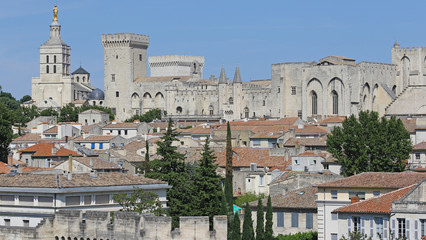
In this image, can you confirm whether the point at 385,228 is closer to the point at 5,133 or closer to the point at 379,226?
the point at 379,226

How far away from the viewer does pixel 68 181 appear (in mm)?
39812

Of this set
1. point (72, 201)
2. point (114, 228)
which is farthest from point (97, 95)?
point (114, 228)

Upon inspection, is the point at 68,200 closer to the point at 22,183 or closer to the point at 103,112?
the point at 22,183

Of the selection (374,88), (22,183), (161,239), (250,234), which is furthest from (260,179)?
(374,88)

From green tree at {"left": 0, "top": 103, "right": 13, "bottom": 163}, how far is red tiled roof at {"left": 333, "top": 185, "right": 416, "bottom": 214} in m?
36.2

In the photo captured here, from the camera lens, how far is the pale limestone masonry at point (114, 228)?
32.2 meters

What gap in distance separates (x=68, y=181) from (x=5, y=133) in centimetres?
3786

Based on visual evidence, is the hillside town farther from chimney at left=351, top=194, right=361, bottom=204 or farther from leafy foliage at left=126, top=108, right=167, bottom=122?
leafy foliage at left=126, top=108, right=167, bottom=122

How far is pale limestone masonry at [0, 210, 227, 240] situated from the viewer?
1270 inches

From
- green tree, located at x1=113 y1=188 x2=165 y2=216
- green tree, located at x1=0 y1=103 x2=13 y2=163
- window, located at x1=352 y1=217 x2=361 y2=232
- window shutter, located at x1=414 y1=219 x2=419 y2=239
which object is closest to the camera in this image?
window shutter, located at x1=414 y1=219 x2=419 y2=239

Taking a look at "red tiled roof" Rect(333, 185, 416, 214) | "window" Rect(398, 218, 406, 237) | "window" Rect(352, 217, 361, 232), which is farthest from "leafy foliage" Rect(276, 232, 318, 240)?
"window" Rect(398, 218, 406, 237)

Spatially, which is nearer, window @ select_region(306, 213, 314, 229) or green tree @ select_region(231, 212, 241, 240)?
green tree @ select_region(231, 212, 241, 240)

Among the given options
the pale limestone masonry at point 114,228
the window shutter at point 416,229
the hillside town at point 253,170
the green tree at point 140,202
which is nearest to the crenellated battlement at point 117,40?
the hillside town at point 253,170

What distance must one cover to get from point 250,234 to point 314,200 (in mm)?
5421
